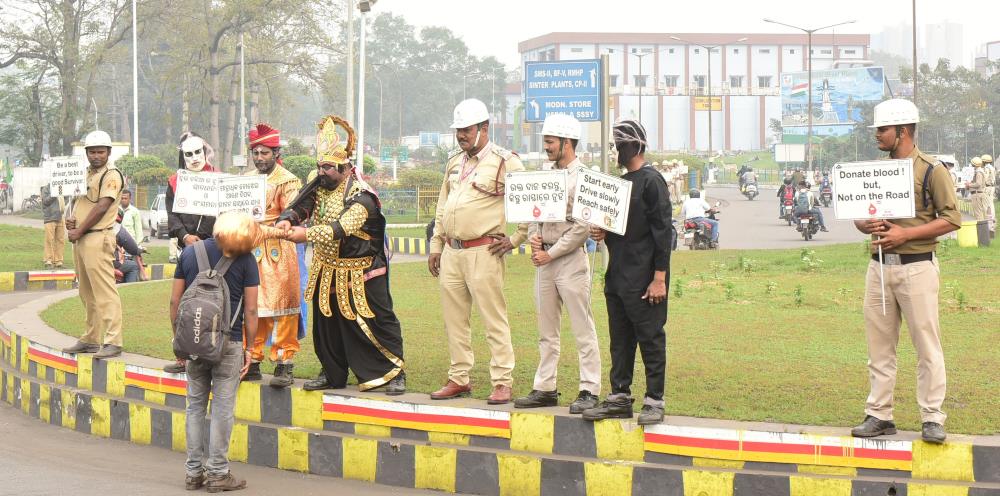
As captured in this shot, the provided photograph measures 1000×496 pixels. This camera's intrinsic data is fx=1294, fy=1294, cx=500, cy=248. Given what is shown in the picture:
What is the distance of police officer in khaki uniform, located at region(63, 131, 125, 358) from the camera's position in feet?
33.5

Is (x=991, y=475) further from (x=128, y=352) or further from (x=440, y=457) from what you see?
(x=128, y=352)

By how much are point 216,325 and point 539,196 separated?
2050 millimetres

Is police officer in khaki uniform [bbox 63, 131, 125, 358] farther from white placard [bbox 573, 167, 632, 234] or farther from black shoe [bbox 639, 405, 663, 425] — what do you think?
black shoe [bbox 639, 405, 663, 425]

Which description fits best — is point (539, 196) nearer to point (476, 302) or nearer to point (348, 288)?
point (476, 302)

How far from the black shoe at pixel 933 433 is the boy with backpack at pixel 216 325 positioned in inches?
150

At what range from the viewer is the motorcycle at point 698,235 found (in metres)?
25.9

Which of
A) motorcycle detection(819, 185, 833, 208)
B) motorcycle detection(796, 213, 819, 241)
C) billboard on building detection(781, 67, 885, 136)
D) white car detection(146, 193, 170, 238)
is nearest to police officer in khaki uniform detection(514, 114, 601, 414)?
motorcycle detection(796, 213, 819, 241)

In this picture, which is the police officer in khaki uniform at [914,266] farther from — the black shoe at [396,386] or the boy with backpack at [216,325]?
the boy with backpack at [216,325]

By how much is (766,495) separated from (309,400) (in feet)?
10.3

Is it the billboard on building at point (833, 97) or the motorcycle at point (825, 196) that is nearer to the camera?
the motorcycle at point (825, 196)

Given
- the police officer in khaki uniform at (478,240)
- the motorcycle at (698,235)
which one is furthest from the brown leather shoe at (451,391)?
the motorcycle at (698,235)

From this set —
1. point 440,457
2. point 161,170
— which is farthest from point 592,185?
point 161,170

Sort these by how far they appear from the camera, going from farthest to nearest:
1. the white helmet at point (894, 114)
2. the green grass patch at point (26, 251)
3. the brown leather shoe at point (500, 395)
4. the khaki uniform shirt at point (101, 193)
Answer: the green grass patch at point (26, 251) < the khaki uniform shirt at point (101, 193) < the brown leather shoe at point (500, 395) < the white helmet at point (894, 114)

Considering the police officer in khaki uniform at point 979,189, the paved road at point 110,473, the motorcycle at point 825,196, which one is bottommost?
the paved road at point 110,473
